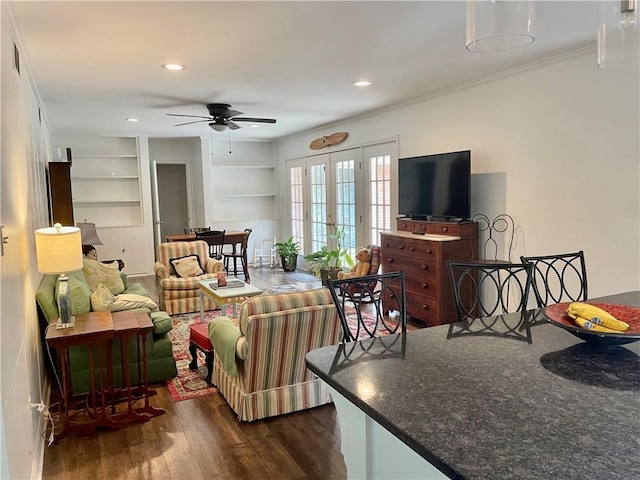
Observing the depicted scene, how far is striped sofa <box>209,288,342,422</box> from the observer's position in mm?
2838

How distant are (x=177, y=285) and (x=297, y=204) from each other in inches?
151

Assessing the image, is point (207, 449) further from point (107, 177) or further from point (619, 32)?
point (107, 177)

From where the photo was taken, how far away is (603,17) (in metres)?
1.58

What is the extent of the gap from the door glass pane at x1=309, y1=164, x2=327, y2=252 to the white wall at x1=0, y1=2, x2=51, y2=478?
197 inches

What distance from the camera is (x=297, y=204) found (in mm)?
8961

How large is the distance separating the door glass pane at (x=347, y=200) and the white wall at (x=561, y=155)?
1.99 meters

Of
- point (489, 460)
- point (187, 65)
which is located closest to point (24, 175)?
point (187, 65)

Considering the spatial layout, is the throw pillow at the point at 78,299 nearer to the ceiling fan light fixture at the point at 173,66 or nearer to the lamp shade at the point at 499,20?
the ceiling fan light fixture at the point at 173,66

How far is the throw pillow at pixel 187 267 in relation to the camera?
5.88 metres

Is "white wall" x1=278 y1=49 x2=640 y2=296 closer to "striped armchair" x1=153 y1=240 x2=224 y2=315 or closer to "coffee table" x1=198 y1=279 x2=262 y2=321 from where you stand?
"coffee table" x1=198 y1=279 x2=262 y2=321

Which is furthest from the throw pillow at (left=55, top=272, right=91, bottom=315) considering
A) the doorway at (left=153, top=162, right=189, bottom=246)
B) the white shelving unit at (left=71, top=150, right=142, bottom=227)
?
the doorway at (left=153, top=162, right=189, bottom=246)

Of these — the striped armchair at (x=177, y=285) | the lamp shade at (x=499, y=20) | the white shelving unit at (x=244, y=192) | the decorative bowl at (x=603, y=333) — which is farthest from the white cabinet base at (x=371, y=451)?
the white shelving unit at (x=244, y=192)

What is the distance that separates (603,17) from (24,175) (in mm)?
3124

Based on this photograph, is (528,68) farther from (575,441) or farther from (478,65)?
(575,441)
